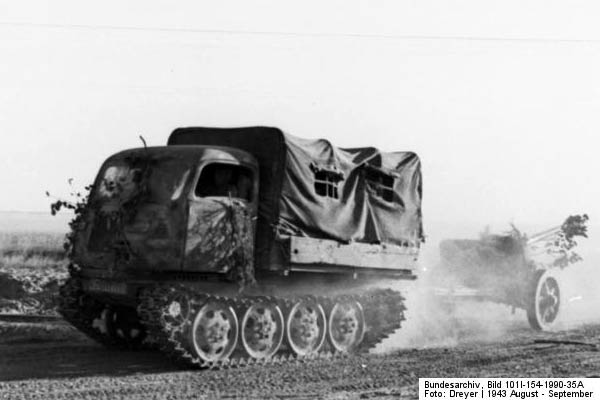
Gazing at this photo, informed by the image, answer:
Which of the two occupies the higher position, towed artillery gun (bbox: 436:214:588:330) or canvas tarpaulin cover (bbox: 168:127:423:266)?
canvas tarpaulin cover (bbox: 168:127:423:266)

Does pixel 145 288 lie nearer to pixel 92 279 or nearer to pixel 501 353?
pixel 92 279

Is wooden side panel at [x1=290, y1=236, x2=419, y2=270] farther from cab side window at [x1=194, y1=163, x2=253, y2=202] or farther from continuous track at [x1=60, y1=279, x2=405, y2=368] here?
cab side window at [x1=194, y1=163, x2=253, y2=202]

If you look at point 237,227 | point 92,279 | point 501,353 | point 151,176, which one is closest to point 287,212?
point 237,227

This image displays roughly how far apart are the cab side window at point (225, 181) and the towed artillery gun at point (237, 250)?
2 cm

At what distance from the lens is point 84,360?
1338 cm

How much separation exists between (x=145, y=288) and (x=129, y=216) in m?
1.04

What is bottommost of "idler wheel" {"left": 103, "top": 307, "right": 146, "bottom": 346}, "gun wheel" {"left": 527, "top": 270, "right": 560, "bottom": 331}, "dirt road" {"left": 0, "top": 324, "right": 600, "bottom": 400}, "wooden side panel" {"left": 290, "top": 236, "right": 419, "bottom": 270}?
"dirt road" {"left": 0, "top": 324, "right": 600, "bottom": 400}

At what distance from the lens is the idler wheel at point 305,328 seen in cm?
1369

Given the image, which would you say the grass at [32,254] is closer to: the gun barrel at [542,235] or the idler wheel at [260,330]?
the gun barrel at [542,235]

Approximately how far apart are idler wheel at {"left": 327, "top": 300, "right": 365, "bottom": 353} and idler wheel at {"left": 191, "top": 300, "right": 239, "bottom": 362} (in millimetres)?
2086

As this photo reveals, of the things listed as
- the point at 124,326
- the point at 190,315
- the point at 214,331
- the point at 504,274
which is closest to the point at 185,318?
the point at 190,315

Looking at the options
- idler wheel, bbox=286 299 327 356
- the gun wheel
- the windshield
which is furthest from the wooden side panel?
the gun wheel

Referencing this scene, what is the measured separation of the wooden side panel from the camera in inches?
522
